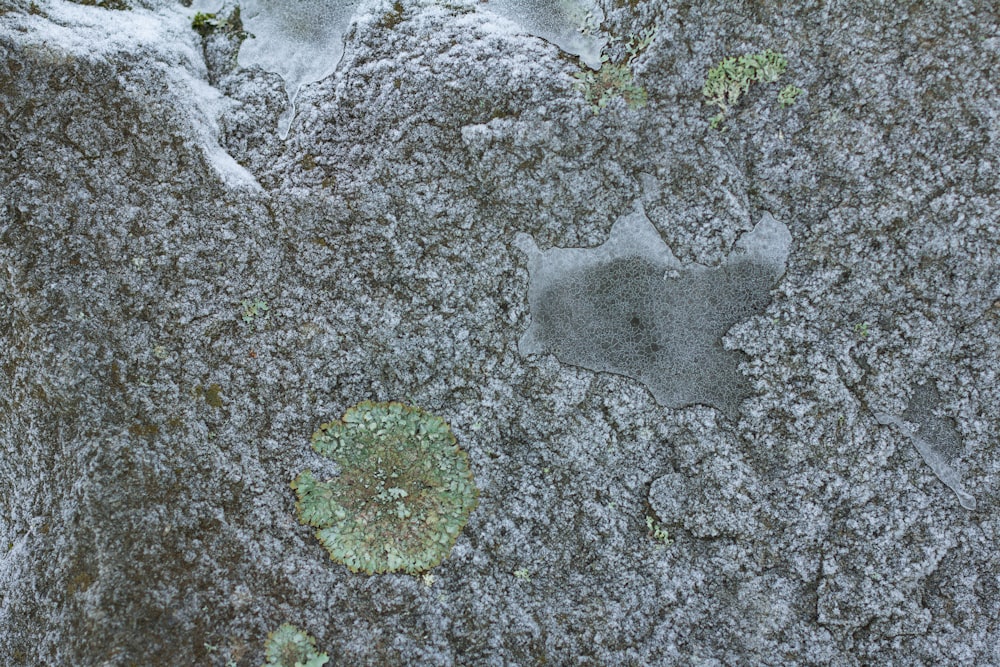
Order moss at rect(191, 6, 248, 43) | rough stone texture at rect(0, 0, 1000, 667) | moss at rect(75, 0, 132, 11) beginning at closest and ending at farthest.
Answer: rough stone texture at rect(0, 0, 1000, 667) < moss at rect(75, 0, 132, 11) < moss at rect(191, 6, 248, 43)

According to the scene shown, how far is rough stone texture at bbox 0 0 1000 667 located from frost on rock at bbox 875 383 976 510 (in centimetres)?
5

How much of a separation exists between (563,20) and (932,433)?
10.3ft

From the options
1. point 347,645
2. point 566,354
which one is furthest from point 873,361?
point 347,645

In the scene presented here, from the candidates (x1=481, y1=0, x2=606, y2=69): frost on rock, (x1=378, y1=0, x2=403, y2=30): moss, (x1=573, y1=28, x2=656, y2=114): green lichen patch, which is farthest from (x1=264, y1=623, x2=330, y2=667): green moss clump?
(x1=481, y1=0, x2=606, y2=69): frost on rock

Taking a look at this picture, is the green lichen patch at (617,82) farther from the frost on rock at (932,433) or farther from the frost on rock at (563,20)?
the frost on rock at (932,433)

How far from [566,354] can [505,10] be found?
208 cm

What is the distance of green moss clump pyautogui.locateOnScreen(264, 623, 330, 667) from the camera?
315cm

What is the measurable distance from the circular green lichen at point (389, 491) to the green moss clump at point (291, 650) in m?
0.45

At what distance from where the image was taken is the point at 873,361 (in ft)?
10.4

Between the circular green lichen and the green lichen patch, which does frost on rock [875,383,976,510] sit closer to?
the green lichen patch

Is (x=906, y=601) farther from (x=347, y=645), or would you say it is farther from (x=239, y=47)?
(x=239, y=47)

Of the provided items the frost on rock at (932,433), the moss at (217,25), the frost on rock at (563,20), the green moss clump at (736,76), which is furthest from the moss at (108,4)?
the frost on rock at (932,433)

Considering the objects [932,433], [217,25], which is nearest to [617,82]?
[217,25]

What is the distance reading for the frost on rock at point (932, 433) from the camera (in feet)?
10.3
